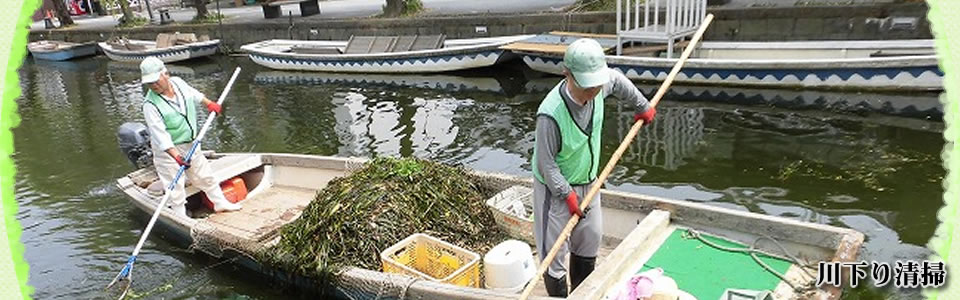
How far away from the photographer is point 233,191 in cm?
772

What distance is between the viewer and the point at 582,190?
14.2 feet

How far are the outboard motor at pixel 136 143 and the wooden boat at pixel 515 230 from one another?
0.16 m

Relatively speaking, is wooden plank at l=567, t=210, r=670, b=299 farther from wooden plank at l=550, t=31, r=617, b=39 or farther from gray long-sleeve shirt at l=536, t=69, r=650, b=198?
wooden plank at l=550, t=31, r=617, b=39

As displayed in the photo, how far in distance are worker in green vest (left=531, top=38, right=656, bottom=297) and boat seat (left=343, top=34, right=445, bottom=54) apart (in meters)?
13.2

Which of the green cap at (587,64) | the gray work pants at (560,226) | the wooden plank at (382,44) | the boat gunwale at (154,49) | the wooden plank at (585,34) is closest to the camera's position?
the green cap at (587,64)

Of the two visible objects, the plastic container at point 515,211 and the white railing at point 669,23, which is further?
the white railing at point 669,23

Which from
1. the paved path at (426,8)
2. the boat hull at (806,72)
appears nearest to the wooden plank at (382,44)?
the paved path at (426,8)

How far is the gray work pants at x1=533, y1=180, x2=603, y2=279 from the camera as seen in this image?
14.2ft

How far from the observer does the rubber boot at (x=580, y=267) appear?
4688 mm

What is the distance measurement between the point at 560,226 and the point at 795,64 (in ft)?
30.8

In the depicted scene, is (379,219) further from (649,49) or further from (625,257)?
(649,49)

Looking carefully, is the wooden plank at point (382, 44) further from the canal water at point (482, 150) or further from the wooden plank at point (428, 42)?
the canal water at point (482, 150)

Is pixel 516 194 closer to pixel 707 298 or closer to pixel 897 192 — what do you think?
pixel 707 298

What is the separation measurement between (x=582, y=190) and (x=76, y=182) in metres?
9.44
